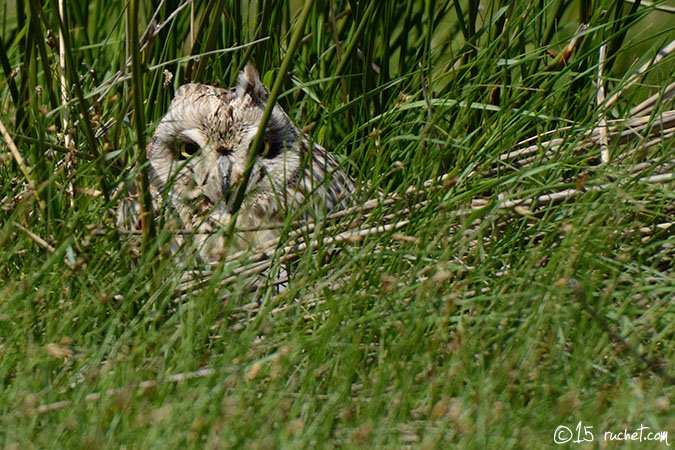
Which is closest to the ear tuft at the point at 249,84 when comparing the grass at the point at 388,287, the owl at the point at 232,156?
the owl at the point at 232,156

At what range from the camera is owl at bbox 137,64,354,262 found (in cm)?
324

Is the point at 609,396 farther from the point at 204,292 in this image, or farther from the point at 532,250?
the point at 204,292

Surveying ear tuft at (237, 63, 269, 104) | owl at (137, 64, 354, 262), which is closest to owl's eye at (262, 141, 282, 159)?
owl at (137, 64, 354, 262)

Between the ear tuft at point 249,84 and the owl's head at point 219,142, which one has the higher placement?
the ear tuft at point 249,84

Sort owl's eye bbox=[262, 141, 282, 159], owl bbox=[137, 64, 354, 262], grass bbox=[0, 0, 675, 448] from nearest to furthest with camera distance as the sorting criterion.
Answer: grass bbox=[0, 0, 675, 448] < owl bbox=[137, 64, 354, 262] < owl's eye bbox=[262, 141, 282, 159]

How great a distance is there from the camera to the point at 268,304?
101 inches

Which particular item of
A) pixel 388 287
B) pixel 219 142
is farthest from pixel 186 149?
pixel 388 287

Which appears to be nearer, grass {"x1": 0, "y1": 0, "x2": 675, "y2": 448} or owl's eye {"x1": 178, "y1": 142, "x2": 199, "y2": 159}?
grass {"x1": 0, "y1": 0, "x2": 675, "y2": 448}

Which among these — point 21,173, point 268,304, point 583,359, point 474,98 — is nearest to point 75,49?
point 21,173

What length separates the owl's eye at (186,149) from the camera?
3418 mm

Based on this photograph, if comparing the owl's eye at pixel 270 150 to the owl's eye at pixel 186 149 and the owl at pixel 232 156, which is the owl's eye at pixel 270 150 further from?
the owl's eye at pixel 186 149

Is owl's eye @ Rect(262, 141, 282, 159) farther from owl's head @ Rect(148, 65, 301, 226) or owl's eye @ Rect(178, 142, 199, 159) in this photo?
owl's eye @ Rect(178, 142, 199, 159)

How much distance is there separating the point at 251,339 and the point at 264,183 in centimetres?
104

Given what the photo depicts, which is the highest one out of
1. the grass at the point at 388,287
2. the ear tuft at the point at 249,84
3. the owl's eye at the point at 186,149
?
the ear tuft at the point at 249,84
